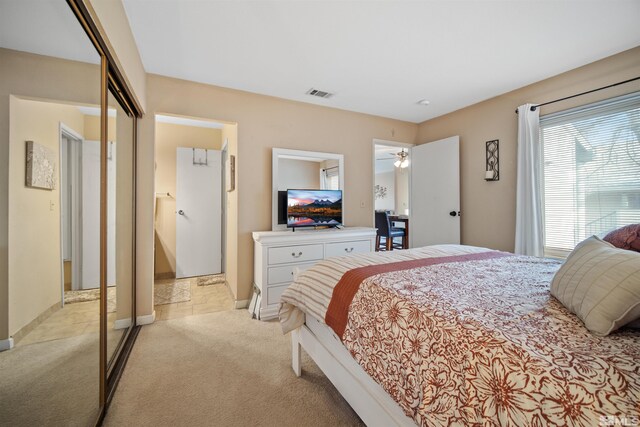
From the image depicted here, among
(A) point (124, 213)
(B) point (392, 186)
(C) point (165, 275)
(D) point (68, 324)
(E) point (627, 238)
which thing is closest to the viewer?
(D) point (68, 324)

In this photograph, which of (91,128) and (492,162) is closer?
(91,128)

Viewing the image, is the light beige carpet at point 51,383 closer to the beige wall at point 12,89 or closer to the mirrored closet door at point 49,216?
the mirrored closet door at point 49,216

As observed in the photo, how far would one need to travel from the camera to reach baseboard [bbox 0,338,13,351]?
77 cm

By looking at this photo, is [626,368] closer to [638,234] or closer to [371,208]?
[638,234]

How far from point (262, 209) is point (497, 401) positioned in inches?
111

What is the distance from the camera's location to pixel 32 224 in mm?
927

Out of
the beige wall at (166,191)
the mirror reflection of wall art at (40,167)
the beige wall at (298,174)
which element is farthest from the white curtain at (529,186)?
the beige wall at (166,191)

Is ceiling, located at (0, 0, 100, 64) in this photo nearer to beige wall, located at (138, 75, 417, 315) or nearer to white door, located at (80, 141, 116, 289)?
white door, located at (80, 141, 116, 289)

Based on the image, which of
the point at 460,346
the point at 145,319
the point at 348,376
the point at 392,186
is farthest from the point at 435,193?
the point at 392,186

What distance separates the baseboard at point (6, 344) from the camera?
77cm

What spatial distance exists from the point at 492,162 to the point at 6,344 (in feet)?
13.4

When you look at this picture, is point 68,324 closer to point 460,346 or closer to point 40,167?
point 40,167

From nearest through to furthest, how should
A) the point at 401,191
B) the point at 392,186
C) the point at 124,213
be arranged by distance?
the point at 124,213
the point at 401,191
the point at 392,186

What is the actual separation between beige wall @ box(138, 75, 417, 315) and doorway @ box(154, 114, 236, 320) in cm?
119
